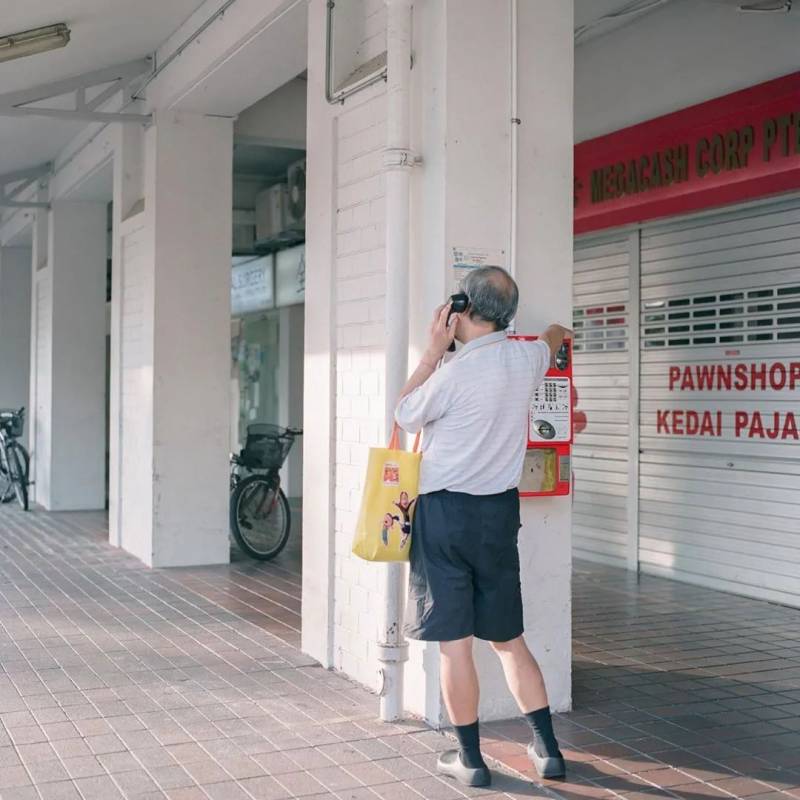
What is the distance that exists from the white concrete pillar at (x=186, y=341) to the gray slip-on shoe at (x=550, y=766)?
18.1 ft

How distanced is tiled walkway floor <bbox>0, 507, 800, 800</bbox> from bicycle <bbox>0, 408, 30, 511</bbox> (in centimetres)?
543

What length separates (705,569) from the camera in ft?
28.1

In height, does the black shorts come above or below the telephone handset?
below

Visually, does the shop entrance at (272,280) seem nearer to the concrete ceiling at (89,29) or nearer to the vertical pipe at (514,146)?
the concrete ceiling at (89,29)

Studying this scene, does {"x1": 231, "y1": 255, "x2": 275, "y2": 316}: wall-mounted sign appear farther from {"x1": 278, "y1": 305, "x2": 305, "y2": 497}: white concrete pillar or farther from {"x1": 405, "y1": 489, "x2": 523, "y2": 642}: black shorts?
{"x1": 405, "y1": 489, "x2": 523, "y2": 642}: black shorts

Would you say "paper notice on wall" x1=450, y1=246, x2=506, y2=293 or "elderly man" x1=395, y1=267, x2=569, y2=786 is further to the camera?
"paper notice on wall" x1=450, y1=246, x2=506, y2=293

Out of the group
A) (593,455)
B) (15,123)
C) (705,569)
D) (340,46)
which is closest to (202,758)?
(340,46)

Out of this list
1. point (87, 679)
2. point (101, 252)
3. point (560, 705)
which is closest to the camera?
point (560, 705)

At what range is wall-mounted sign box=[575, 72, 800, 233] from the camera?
23.6 ft

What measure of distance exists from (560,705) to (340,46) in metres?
3.36

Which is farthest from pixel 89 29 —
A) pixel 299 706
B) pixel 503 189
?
pixel 299 706

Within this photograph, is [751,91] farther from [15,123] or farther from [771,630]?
[15,123]

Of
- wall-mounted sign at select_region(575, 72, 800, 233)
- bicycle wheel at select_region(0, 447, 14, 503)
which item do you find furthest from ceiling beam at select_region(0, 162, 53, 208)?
wall-mounted sign at select_region(575, 72, 800, 233)

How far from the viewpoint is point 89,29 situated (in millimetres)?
8562
